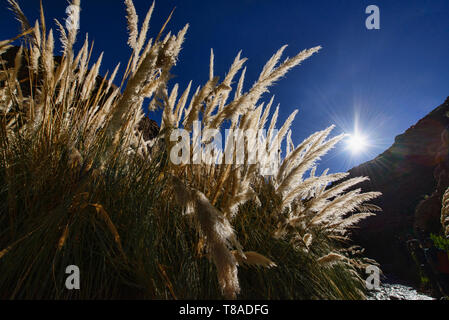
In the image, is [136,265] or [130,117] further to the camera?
[130,117]

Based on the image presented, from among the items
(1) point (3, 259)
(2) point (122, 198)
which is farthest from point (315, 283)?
(1) point (3, 259)

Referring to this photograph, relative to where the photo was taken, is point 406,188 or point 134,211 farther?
point 406,188

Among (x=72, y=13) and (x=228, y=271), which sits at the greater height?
(x=72, y=13)

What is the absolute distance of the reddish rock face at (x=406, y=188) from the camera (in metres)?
3.93

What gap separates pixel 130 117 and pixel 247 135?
2.31ft

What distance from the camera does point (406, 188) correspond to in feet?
25.9

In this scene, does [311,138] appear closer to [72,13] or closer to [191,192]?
[191,192]

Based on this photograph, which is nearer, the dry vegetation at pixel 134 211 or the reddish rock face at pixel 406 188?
the dry vegetation at pixel 134 211

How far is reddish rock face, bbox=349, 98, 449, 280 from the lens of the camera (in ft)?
12.9

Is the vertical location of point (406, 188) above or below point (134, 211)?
above

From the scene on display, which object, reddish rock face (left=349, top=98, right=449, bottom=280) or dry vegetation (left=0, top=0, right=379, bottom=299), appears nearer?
dry vegetation (left=0, top=0, right=379, bottom=299)
